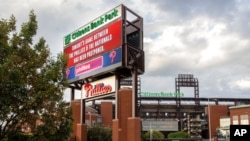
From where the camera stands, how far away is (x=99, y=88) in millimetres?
41375

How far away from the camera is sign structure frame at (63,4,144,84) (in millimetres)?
37562

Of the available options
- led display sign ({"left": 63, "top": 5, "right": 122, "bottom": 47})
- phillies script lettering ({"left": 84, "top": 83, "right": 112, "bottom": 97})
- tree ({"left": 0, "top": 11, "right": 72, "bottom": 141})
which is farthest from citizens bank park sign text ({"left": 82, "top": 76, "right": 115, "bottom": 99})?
tree ({"left": 0, "top": 11, "right": 72, "bottom": 141})

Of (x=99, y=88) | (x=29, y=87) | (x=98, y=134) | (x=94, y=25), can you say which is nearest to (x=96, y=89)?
(x=99, y=88)

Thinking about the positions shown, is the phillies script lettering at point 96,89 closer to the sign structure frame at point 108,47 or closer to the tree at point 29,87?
the sign structure frame at point 108,47

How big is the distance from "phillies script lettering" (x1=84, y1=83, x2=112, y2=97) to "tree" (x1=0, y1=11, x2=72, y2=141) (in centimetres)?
2701

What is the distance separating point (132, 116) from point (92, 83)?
24.5ft

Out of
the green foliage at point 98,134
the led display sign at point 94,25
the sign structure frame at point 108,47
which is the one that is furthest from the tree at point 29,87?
the green foliage at point 98,134

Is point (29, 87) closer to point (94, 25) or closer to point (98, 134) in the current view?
point (94, 25)

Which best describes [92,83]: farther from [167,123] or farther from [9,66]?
[167,123]

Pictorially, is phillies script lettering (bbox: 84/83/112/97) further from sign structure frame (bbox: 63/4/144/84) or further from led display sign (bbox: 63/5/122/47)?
led display sign (bbox: 63/5/122/47)

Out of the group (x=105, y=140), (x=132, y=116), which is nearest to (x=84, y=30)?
(x=132, y=116)

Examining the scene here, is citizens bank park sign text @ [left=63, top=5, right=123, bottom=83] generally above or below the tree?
above

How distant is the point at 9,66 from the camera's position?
38.0 ft

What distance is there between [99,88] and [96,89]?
0.70 meters
